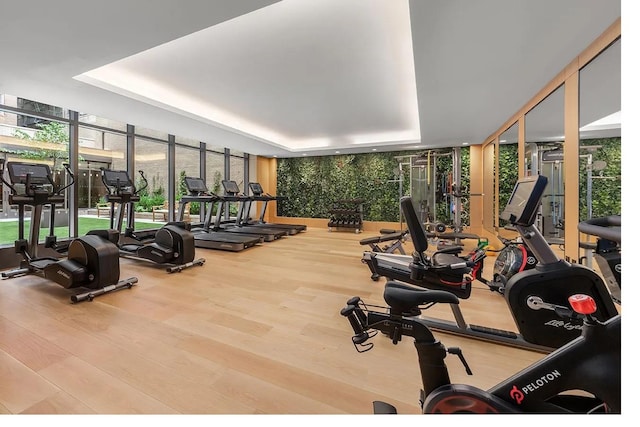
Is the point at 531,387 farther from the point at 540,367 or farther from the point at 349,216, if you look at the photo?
the point at 349,216

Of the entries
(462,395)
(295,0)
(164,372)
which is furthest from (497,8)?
(164,372)

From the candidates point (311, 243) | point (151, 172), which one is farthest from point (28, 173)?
point (311, 243)

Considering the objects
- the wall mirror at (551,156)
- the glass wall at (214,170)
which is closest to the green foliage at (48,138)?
the glass wall at (214,170)

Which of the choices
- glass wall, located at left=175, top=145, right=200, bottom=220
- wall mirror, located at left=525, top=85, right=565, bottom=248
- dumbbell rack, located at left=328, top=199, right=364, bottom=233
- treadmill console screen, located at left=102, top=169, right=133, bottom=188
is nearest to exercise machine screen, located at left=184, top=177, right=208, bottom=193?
glass wall, located at left=175, top=145, right=200, bottom=220

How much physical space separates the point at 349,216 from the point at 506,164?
14.1 ft

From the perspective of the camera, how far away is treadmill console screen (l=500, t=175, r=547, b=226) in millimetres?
1650

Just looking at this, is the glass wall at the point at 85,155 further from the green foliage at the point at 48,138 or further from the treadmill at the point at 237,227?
the treadmill at the point at 237,227

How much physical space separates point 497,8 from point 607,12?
2.88 ft

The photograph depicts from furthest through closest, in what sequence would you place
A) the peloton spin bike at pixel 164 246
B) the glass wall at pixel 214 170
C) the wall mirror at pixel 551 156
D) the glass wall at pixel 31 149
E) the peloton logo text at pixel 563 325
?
the glass wall at pixel 214 170 → the glass wall at pixel 31 149 → the peloton spin bike at pixel 164 246 → the wall mirror at pixel 551 156 → the peloton logo text at pixel 563 325

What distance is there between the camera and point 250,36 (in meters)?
3.10

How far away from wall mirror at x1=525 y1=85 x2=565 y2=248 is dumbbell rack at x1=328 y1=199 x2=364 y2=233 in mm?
4764

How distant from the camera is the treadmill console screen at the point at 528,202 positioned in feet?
5.41

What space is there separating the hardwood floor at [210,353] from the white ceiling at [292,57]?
2464 millimetres

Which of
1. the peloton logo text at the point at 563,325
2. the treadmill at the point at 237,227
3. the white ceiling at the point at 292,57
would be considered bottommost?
the peloton logo text at the point at 563,325
